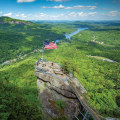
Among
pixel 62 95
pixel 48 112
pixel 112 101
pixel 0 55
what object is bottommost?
pixel 112 101

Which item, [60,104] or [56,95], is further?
[56,95]

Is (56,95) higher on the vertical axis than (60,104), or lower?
higher

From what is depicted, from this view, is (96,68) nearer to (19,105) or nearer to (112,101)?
(112,101)

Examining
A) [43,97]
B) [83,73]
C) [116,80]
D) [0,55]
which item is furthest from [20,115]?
[0,55]

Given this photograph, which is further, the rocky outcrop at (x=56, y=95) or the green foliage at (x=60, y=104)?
the green foliage at (x=60, y=104)

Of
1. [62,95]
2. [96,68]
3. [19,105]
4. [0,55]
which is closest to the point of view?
[19,105]

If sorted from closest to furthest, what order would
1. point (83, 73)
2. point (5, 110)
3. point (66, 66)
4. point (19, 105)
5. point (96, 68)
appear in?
point (5, 110), point (19, 105), point (66, 66), point (83, 73), point (96, 68)

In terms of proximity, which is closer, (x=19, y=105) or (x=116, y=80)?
(x=19, y=105)

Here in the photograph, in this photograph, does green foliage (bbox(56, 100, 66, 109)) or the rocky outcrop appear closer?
the rocky outcrop
